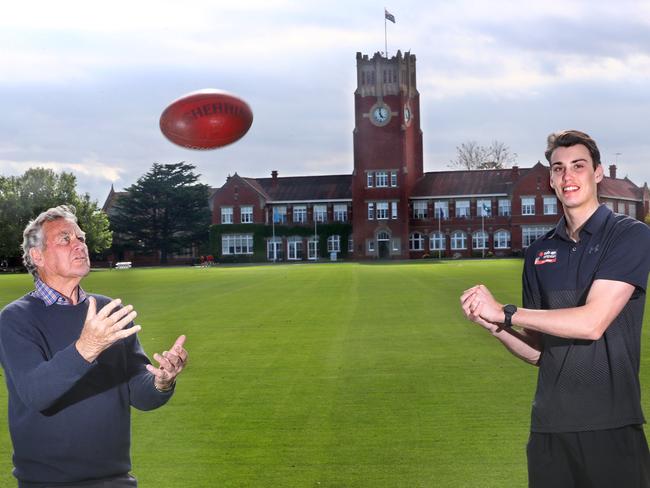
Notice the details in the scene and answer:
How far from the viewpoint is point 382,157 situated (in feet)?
326

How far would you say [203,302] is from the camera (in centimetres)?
2888

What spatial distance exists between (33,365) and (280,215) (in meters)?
102

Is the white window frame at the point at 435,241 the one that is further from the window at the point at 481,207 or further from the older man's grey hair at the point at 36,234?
the older man's grey hair at the point at 36,234

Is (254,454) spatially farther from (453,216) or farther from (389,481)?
(453,216)

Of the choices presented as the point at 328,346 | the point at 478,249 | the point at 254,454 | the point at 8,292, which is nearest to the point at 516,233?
the point at 478,249

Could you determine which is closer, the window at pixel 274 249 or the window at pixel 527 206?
the window at pixel 527 206

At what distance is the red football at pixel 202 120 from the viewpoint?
714 cm

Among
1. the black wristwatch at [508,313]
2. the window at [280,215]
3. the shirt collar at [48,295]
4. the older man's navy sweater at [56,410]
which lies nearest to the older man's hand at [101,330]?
the older man's navy sweater at [56,410]

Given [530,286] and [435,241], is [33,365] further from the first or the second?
[435,241]

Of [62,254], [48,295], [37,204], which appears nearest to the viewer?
[48,295]

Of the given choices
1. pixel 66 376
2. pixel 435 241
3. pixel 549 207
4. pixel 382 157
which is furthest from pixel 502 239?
pixel 66 376

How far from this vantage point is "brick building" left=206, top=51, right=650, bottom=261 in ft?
323

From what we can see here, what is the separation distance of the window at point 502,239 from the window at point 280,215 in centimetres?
2496

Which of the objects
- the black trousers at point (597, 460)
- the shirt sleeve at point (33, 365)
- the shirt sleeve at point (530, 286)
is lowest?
the black trousers at point (597, 460)
